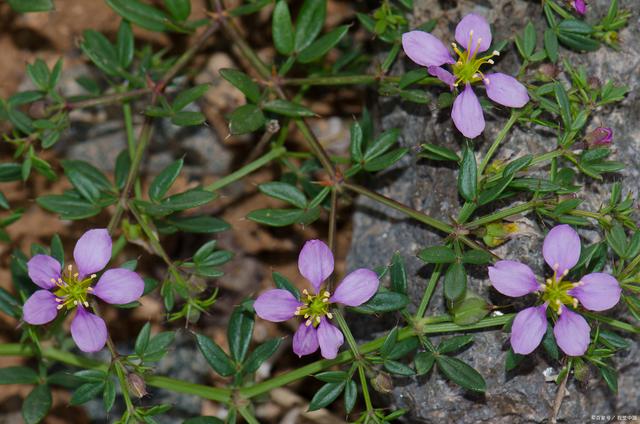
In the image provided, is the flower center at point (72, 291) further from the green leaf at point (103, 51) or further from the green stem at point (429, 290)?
the green stem at point (429, 290)

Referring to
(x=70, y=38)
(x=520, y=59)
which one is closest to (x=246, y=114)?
(x=520, y=59)

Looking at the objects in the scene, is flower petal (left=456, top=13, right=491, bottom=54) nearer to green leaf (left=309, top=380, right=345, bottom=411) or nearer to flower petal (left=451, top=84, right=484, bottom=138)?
flower petal (left=451, top=84, right=484, bottom=138)

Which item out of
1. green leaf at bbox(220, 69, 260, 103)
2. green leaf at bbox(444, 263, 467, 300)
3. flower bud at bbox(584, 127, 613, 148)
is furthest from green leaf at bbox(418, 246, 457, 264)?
green leaf at bbox(220, 69, 260, 103)

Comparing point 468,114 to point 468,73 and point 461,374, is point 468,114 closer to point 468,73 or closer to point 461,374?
point 468,73

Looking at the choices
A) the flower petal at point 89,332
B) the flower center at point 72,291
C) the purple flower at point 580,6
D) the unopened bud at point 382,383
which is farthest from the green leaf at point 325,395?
the purple flower at point 580,6

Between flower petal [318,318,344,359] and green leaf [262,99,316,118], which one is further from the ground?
green leaf [262,99,316,118]

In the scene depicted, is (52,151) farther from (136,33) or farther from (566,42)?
(566,42)

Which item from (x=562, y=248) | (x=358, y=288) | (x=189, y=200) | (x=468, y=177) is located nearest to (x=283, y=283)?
(x=358, y=288)
